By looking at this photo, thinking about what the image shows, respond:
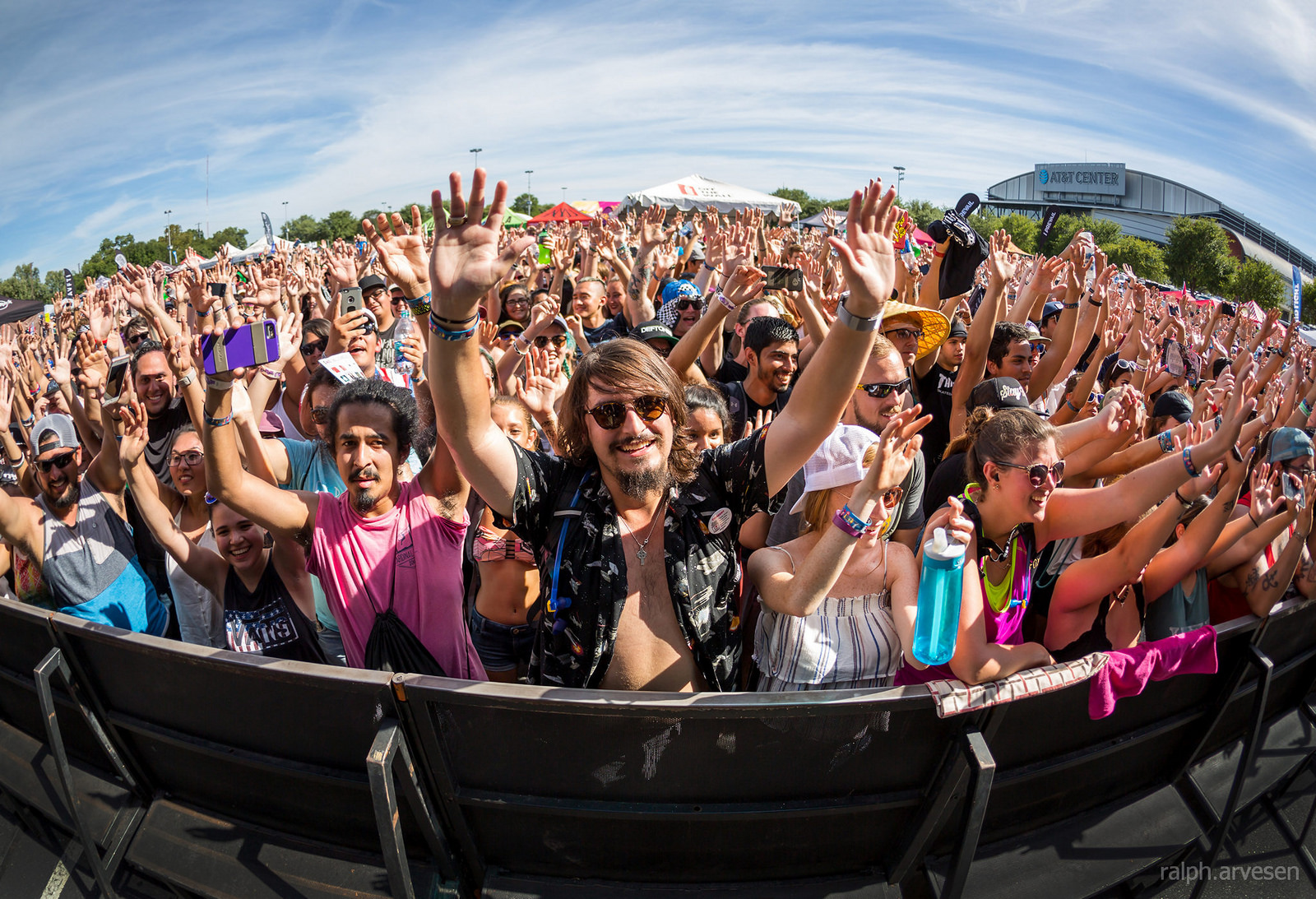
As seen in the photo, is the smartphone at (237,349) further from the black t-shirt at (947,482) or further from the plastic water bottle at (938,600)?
the black t-shirt at (947,482)

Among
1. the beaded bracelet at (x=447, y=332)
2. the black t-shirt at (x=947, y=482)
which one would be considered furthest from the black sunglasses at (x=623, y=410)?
the black t-shirt at (x=947, y=482)

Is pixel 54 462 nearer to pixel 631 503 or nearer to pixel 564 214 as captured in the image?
pixel 631 503

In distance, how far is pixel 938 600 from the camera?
181 cm

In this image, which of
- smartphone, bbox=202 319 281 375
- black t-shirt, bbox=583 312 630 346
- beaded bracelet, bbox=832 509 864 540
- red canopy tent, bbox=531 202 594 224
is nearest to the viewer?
beaded bracelet, bbox=832 509 864 540

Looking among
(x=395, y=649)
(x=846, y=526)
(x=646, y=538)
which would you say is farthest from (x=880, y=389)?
(x=395, y=649)

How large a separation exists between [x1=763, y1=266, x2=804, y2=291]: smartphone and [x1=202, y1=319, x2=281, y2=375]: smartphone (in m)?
3.88

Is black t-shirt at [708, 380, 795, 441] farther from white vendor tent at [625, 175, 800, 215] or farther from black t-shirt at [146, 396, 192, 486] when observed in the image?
white vendor tent at [625, 175, 800, 215]

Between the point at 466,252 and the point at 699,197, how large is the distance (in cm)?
2947

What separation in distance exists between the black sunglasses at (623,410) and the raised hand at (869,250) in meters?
0.57

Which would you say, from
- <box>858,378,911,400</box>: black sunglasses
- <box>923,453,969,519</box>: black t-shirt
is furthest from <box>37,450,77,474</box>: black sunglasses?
<box>923,453,969,519</box>: black t-shirt

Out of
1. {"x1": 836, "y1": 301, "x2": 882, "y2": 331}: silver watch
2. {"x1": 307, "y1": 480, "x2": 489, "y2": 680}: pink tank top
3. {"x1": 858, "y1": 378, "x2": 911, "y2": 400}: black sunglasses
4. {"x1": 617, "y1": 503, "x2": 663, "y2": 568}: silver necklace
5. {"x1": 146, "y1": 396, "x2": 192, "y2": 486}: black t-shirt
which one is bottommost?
{"x1": 146, "y1": 396, "x2": 192, "y2": 486}: black t-shirt

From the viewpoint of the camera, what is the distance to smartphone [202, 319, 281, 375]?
2.52 m

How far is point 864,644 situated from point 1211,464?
1343 millimetres

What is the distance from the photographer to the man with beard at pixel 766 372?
4141 mm
